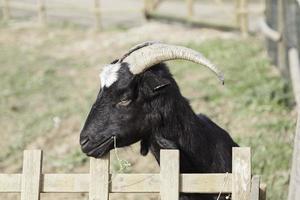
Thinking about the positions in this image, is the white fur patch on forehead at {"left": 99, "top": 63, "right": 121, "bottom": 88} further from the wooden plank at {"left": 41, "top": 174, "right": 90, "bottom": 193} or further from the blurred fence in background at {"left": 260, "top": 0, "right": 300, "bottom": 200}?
the blurred fence in background at {"left": 260, "top": 0, "right": 300, "bottom": 200}

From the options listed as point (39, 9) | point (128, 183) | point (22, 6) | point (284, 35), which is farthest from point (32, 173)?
point (22, 6)

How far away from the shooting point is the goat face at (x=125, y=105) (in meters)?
5.66

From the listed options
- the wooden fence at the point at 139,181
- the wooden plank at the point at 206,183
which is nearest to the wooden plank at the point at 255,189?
the wooden fence at the point at 139,181

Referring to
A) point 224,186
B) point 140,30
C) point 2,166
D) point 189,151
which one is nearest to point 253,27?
point 140,30

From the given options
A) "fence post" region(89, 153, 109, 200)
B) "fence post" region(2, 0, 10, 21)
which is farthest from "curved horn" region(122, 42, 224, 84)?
"fence post" region(2, 0, 10, 21)

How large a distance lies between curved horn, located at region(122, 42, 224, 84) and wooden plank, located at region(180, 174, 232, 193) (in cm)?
118

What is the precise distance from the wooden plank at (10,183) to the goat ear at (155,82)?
5.09 feet

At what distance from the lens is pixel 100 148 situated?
539 centimetres

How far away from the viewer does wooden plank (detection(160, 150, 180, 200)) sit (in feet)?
14.0

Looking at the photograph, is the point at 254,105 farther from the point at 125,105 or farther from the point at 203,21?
the point at 203,21

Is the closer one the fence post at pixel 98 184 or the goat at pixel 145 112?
the fence post at pixel 98 184

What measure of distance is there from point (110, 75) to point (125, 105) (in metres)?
0.24

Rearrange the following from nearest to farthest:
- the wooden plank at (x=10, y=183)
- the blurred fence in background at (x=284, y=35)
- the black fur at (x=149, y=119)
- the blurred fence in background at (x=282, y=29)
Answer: the wooden plank at (x=10, y=183), the black fur at (x=149, y=119), the blurred fence in background at (x=284, y=35), the blurred fence in background at (x=282, y=29)

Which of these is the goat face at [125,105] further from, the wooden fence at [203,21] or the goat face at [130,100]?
the wooden fence at [203,21]
